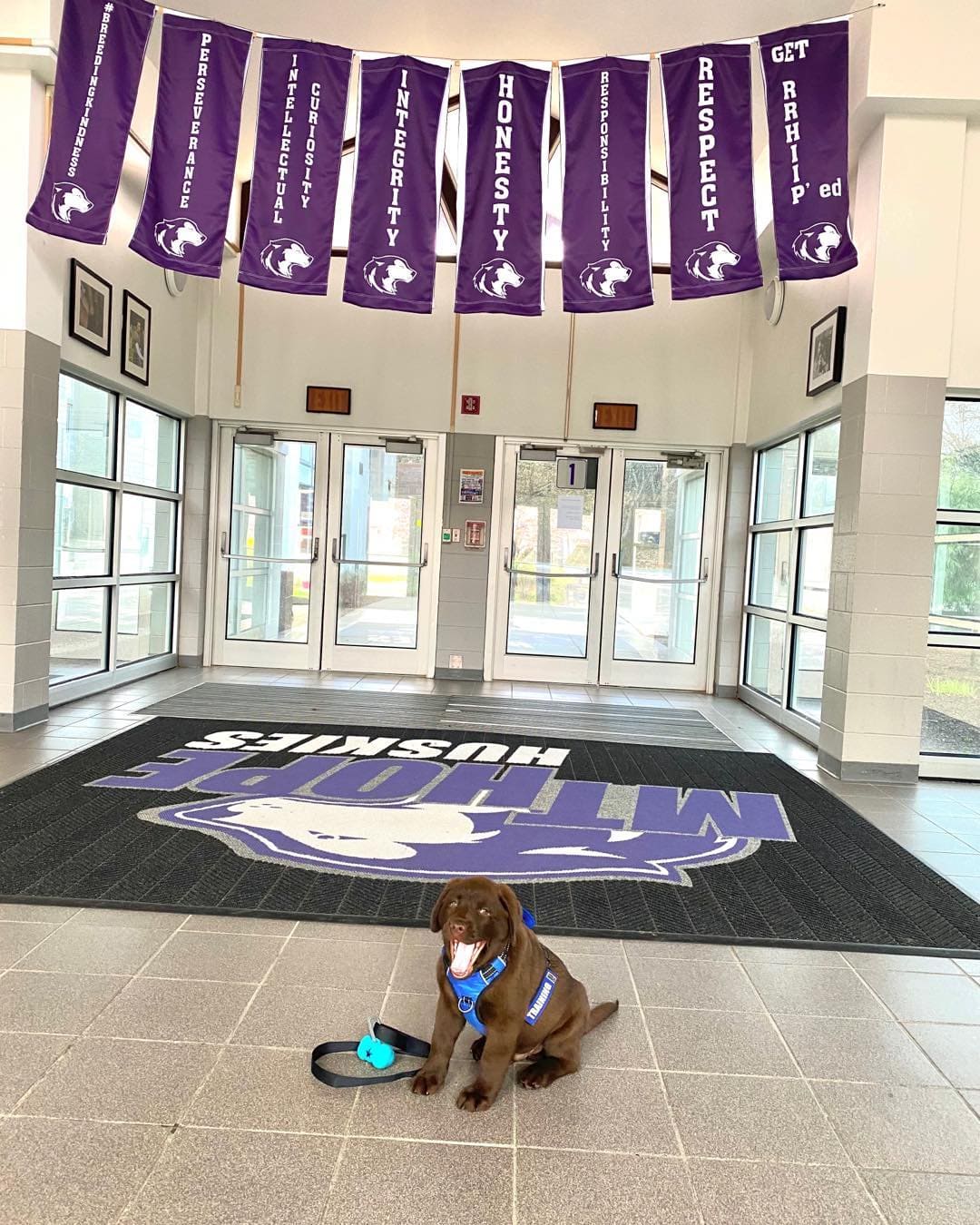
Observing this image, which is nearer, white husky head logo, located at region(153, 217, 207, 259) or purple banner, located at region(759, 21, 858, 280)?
purple banner, located at region(759, 21, 858, 280)

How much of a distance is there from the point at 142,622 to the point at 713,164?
5.22 m

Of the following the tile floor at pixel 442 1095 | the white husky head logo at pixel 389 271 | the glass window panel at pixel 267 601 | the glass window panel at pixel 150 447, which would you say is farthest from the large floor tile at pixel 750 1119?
the glass window panel at pixel 267 601

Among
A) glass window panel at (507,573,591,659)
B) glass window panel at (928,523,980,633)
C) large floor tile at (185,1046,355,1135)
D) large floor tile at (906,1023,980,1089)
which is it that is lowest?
large floor tile at (906,1023,980,1089)

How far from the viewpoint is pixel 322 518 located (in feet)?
25.4

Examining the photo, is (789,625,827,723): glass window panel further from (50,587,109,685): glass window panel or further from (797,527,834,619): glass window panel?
(50,587,109,685): glass window panel

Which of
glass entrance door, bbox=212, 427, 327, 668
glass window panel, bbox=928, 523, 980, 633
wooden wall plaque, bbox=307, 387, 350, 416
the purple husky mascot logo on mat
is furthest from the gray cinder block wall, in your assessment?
glass window panel, bbox=928, 523, 980, 633

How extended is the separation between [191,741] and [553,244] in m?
4.97

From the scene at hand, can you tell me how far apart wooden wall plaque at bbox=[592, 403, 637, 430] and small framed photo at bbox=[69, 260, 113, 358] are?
3851 millimetres

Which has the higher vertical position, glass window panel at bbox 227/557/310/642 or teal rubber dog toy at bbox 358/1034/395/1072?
glass window panel at bbox 227/557/310/642

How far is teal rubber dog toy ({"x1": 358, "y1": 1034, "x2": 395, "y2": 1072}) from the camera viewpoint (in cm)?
182

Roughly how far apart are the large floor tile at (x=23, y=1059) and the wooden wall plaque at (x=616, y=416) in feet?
21.2

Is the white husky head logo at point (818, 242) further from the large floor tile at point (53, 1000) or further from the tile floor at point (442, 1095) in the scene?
the large floor tile at point (53, 1000)

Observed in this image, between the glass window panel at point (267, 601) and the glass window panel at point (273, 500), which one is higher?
the glass window panel at point (273, 500)

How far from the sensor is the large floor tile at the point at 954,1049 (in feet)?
6.48
